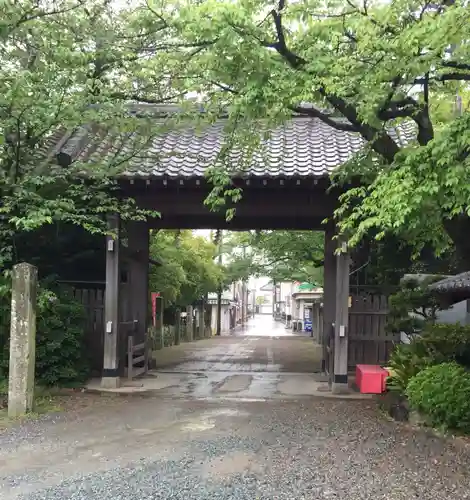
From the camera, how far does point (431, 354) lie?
8.16m

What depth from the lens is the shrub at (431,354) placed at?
26.3ft

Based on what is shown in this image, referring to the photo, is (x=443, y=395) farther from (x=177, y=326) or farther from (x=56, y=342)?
(x=177, y=326)

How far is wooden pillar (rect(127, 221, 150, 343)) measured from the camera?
12039 millimetres

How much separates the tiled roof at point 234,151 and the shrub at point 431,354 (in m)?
3.27

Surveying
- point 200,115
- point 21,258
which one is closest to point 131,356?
point 21,258

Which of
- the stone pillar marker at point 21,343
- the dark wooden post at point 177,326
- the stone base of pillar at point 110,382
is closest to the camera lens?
the stone pillar marker at point 21,343

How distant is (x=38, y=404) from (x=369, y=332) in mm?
6828

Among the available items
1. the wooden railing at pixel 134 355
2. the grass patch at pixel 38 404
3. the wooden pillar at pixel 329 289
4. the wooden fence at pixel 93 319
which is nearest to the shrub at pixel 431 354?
the wooden pillar at pixel 329 289

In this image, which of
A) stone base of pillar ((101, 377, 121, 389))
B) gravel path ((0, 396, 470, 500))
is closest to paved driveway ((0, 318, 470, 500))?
gravel path ((0, 396, 470, 500))

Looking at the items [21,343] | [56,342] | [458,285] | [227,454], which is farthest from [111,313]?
[458,285]

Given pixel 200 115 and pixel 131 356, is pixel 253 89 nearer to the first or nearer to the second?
pixel 200 115

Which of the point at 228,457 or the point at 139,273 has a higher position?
the point at 139,273

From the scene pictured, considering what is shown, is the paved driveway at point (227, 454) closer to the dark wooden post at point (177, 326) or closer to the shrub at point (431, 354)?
the shrub at point (431, 354)

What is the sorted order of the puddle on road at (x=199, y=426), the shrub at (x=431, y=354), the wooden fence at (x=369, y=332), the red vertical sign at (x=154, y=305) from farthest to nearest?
the red vertical sign at (x=154, y=305) → the wooden fence at (x=369, y=332) → the shrub at (x=431, y=354) → the puddle on road at (x=199, y=426)
